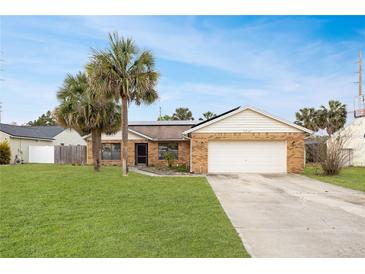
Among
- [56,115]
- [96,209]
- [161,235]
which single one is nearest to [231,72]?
[56,115]

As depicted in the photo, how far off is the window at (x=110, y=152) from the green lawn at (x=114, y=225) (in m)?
14.5

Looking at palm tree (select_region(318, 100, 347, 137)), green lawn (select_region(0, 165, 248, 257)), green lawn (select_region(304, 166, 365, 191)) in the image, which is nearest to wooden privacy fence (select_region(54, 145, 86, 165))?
green lawn (select_region(0, 165, 248, 257))

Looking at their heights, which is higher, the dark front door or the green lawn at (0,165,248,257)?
the dark front door

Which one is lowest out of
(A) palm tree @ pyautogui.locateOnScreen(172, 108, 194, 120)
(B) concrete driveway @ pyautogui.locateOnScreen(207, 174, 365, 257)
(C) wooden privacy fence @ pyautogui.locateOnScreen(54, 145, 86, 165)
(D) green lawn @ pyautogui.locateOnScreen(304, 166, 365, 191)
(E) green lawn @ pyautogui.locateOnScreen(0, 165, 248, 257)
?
(D) green lawn @ pyautogui.locateOnScreen(304, 166, 365, 191)

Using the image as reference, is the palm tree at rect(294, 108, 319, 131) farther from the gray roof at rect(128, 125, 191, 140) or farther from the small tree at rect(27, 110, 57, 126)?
the small tree at rect(27, 110, 57, 126)

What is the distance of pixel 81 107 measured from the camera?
602 inches

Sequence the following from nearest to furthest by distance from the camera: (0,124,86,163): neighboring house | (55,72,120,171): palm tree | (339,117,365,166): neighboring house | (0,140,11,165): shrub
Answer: (55,72,120,171): palm tree, (339,117,365,166): neighboring house, (0,140,11,165): shrub, (0,124,86,163): neighboring house

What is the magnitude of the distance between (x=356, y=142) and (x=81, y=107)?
22.7m

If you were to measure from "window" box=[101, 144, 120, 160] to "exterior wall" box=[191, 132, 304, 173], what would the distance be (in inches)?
356

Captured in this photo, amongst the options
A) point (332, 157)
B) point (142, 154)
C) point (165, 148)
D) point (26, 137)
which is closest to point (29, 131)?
point (26, 137)

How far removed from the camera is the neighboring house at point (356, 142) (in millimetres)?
24297

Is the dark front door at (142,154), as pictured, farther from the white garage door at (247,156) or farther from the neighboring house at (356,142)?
the neighboring house at (356,142)

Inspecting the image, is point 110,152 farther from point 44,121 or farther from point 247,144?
point 44,121

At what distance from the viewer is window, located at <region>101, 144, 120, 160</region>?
23.8m
